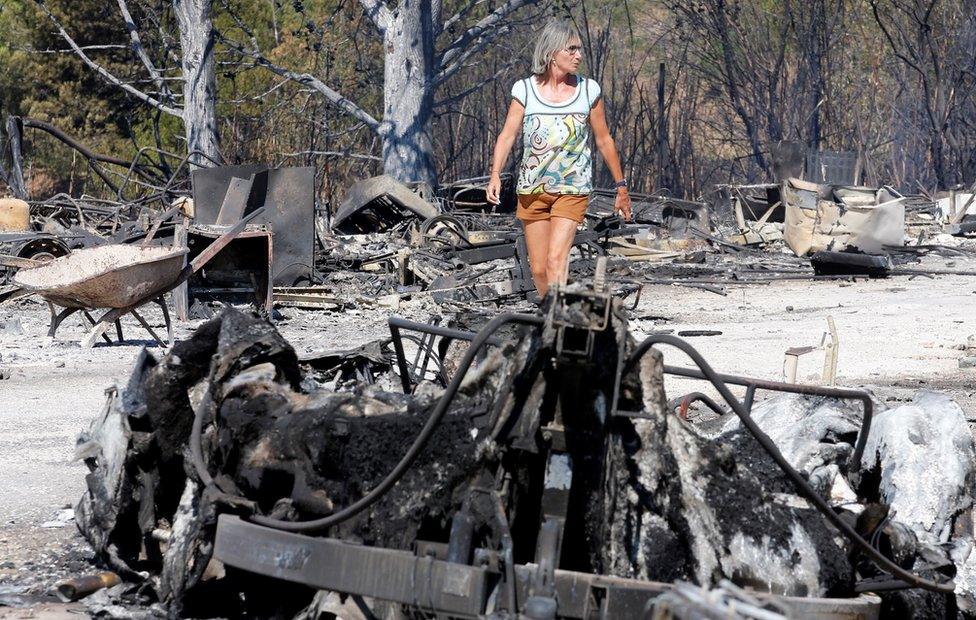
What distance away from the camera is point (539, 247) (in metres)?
7.47

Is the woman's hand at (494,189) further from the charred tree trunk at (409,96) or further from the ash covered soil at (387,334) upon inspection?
the charred tree trunk at (409,96)

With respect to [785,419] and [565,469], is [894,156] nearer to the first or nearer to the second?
[785,419]

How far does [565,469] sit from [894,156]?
25332mm

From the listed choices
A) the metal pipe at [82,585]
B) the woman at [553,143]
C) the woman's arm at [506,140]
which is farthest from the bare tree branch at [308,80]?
the metal pipe at [82,585]

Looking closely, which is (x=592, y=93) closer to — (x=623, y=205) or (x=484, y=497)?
(x=623, y=205)

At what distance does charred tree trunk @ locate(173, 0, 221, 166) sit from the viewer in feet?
62.3

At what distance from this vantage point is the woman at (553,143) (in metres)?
7.22

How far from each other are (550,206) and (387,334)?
3694mm

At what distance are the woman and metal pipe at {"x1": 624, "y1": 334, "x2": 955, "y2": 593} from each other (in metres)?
3.98

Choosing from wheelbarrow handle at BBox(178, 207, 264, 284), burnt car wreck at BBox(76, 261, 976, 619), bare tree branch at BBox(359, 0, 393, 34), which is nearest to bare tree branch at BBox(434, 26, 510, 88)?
bare tree branch at BBox(359, 0, 393, 34)

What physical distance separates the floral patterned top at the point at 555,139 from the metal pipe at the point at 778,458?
13.2 ft

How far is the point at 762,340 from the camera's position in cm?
974

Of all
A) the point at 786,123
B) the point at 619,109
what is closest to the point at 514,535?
the point at 619,109

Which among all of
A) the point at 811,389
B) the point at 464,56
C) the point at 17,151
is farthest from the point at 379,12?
the point at 811,389
